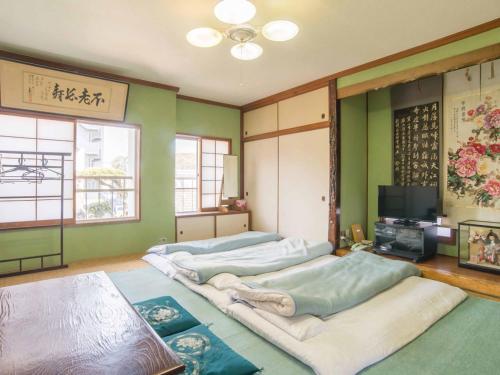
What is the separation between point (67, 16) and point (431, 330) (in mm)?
3633

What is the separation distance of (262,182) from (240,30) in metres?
2.80

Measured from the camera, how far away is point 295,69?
11.5ft

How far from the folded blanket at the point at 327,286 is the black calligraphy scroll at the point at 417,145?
4.47ft

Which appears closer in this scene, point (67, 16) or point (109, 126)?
point (67, 16)

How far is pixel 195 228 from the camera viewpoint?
4.41 metres

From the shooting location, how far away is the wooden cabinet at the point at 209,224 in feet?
14.1

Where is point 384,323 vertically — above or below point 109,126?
below

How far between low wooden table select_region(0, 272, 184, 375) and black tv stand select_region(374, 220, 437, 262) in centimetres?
298

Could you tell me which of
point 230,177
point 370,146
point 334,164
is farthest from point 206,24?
point 370,146

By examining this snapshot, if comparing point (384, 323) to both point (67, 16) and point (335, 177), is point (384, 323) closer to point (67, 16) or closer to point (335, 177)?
point (335, 177)

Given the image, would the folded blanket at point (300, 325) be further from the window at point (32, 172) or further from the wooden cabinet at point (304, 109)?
the window at point (32, 172)

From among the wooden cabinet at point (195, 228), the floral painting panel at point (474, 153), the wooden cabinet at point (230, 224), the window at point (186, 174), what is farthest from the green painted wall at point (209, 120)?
the floral painting panel at point (474, 153)

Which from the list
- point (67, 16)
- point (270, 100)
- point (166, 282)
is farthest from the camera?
point (270, 100)

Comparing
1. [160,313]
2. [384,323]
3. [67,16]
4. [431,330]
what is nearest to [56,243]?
[160,313]
